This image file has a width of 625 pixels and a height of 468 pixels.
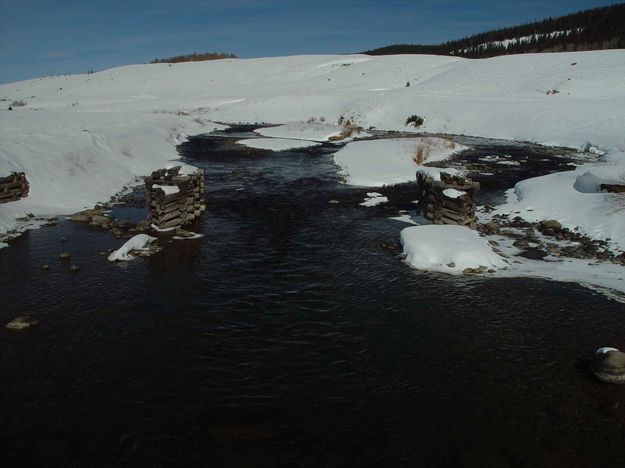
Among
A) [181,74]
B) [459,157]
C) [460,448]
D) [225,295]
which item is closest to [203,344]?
[225,295]

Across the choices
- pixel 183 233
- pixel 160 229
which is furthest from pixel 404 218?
pixel 160 229

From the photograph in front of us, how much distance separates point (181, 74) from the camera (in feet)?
352

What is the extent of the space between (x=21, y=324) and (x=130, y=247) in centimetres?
484

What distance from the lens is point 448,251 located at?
14.3m

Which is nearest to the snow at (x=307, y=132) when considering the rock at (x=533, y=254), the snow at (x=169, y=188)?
the snow at (x=169, y=188)

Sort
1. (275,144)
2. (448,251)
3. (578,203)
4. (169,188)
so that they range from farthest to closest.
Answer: (275,144)
(578,203)
(169,188)
(448,251)

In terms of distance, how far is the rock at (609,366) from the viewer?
849cm

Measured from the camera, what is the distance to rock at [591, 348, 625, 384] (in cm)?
849

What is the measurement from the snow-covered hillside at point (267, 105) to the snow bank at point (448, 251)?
13801 mm

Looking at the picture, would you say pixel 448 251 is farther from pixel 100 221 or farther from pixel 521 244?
pixel 100 221

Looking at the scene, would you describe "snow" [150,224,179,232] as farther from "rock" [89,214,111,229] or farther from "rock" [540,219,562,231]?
"rock" [540,219,562,231]

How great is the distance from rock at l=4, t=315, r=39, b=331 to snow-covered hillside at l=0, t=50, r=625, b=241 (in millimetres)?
7826

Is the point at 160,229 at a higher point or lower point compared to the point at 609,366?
higher

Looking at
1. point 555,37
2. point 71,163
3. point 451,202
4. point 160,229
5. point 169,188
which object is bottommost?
point 160,229
